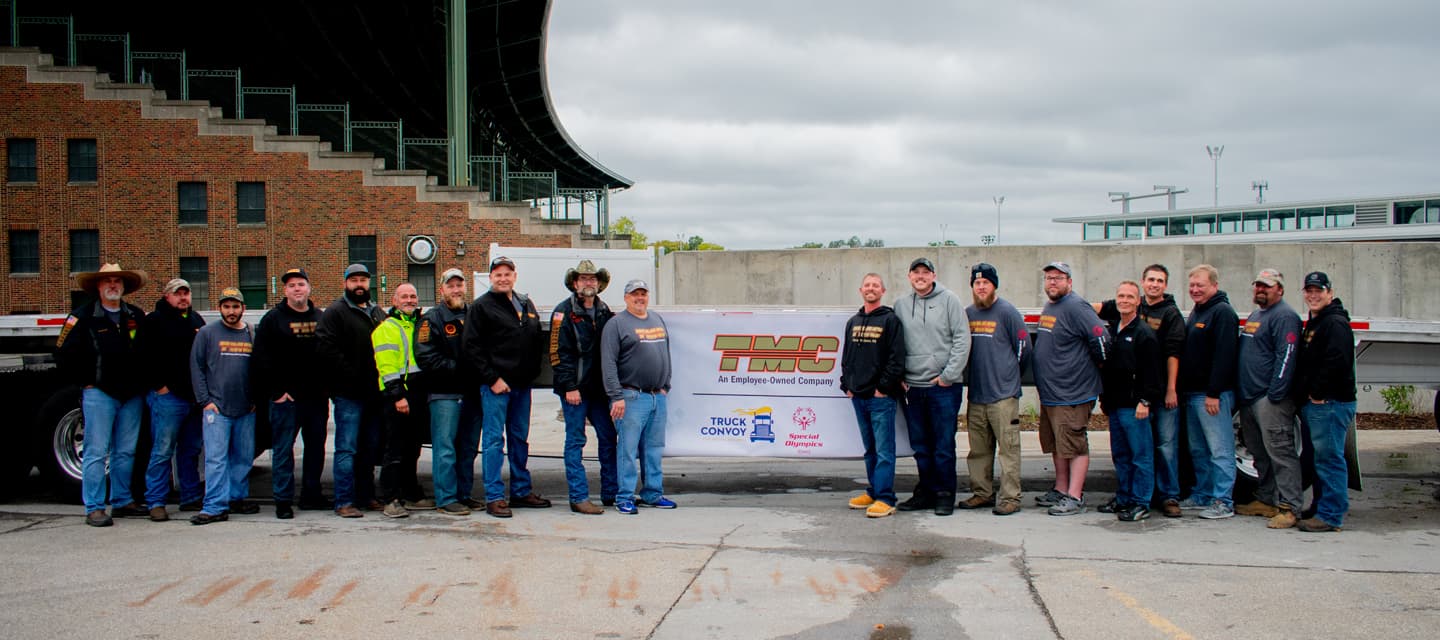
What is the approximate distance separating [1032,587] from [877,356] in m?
2.59

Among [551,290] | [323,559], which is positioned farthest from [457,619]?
[551,290]

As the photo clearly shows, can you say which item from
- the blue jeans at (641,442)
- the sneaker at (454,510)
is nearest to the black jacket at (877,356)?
the blue jeans at (641,442)

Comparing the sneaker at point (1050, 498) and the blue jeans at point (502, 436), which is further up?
the blue jeans at point (502, 436)

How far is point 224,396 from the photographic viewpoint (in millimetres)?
8594

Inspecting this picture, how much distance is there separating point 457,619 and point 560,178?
148ft

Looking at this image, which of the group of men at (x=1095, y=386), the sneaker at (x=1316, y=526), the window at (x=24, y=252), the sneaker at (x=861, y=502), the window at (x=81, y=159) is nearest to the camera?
the sneaker at (x=1316, y=526)

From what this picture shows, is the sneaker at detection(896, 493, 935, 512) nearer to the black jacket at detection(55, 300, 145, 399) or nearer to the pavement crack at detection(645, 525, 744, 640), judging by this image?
the pavement crack at detection(645, 525, 744, 640)

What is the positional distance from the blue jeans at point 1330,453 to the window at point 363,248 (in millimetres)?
28672

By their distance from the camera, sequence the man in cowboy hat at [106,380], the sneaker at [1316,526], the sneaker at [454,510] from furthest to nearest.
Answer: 1. the sneaker at [454,510]
2. the man in cowboy hat at [106,380]
3. the sneaker at [1316,526]

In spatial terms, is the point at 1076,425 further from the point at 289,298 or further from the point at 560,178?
the point at 560,178

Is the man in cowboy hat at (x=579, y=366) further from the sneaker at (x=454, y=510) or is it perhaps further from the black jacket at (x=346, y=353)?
the black jacket at (x=346, y=353)

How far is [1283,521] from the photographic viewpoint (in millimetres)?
8039

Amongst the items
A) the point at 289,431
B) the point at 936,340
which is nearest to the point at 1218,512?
the point at 936,340

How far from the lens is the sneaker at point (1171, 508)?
8500 mm
